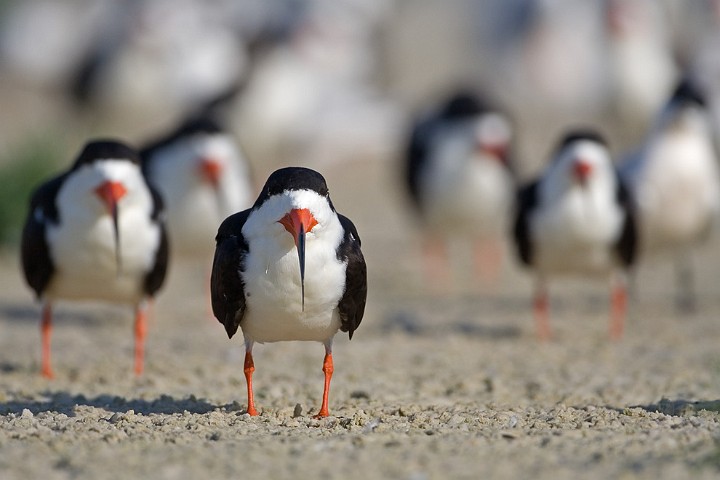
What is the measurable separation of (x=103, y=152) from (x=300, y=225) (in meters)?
2.06

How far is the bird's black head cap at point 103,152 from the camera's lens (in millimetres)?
6527

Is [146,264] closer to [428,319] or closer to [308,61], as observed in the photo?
[428,319]

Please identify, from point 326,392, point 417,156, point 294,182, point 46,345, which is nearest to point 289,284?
point 294,182

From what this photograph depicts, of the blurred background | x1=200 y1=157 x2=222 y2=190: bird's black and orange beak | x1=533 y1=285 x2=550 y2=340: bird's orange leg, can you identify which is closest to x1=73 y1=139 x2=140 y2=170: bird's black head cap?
x1=200 y1=157 x2=222 y2=190: bird's black and orange beak

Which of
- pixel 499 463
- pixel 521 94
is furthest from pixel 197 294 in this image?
pixel 521 94

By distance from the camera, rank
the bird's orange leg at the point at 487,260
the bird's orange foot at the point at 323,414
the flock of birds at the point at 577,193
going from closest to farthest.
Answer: the bird's orange foot at the point at 323,414
the flock of birds at the point at 577,193
the bird's orange leg at the point at 487,260

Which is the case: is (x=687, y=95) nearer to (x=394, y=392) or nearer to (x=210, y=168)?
(x=210, y=168)

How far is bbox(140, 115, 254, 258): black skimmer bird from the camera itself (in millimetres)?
8852

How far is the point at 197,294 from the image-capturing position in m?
10.5

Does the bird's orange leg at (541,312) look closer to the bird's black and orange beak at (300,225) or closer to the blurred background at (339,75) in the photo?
the blurred background at (339,75)

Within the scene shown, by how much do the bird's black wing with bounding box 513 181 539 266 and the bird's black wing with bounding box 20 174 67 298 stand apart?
3.08 metres

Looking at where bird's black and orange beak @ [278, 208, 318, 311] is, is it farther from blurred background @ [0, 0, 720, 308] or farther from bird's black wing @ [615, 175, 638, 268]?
blurred background @ [0, 0, 720, 308]

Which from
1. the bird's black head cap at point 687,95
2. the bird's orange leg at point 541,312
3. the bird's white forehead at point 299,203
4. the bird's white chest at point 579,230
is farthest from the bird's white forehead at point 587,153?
the bird's white forehead at point 299,203

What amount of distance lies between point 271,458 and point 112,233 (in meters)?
2.66
